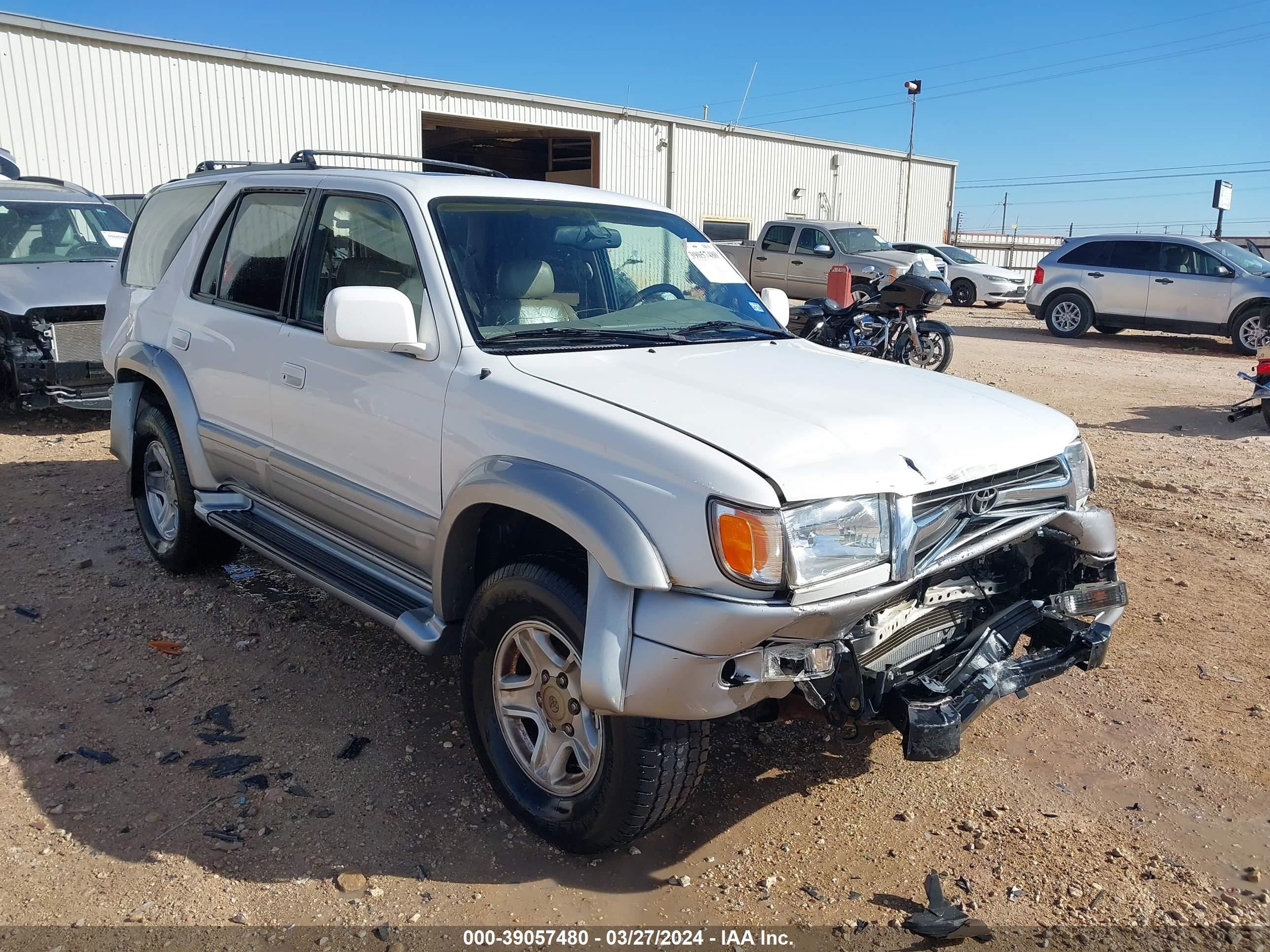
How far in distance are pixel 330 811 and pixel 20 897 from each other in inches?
33.9

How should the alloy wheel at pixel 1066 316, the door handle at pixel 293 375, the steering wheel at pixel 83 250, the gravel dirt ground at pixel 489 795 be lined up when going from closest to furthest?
the gravel dirt ground at pixel 489 795 < the door handle at pixel 293 375 < the steering wheel at pixel 83 250 < the alloy wheel at pixel 1066 316

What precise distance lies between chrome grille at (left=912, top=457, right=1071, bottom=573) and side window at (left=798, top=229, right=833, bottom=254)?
16.9 meters

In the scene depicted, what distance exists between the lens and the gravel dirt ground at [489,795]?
2814mm

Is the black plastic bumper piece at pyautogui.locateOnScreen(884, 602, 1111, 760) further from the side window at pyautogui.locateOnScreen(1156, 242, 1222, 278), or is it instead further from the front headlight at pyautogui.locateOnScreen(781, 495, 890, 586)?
the side window at pyautogui.locateOnScreen(1156, 242, 1222, 278)

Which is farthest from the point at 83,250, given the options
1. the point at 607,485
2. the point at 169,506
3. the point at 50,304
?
the point at 607,485

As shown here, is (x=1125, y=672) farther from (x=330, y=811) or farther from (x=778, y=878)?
(x=330, y=811)

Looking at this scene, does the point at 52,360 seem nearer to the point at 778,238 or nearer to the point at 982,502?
the point at 982,502

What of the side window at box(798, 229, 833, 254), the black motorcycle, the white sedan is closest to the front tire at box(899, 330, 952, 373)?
the black motorcycle

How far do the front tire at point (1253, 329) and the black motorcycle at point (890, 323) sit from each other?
280 inches

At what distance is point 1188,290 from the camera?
612 inches

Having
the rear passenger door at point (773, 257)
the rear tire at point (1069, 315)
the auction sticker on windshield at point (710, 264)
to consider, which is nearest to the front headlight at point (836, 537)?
the auction sticker on windshield at point (710, 264)

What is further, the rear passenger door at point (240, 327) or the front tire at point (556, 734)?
the rear passenger door at point (240, 327)

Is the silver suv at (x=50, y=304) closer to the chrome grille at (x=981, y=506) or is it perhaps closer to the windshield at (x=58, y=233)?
the windshield at (x=58, y=233)

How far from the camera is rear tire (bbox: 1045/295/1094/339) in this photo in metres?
16.9
